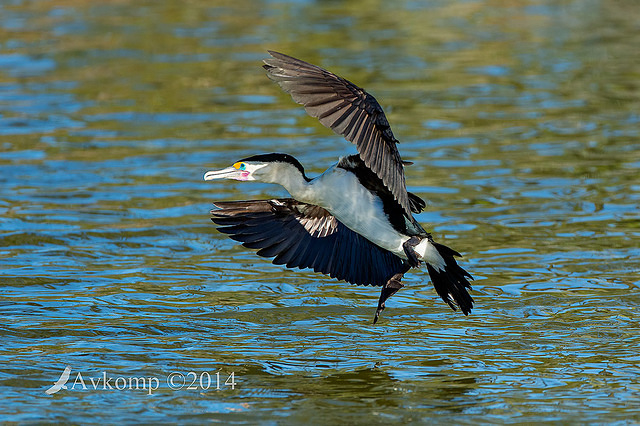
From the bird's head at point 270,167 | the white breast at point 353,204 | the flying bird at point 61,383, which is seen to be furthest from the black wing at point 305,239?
the flying bird at point 61,383

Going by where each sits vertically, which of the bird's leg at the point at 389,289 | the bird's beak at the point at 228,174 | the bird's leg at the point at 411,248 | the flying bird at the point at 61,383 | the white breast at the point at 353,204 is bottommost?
the flying bird at the point at 61,383

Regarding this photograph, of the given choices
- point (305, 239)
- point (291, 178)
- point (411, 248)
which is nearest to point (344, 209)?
point (291, 178)

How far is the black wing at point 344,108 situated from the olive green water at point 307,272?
4.38ft

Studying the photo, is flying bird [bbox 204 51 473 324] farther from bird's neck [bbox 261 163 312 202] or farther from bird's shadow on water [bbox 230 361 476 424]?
bird's shadow on water [bbox 230 361 476 424]

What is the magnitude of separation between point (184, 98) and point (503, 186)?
5.68m

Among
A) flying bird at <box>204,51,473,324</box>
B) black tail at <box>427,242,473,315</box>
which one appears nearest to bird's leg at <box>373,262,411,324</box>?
flying bird at <box>204,51,473,324</box>

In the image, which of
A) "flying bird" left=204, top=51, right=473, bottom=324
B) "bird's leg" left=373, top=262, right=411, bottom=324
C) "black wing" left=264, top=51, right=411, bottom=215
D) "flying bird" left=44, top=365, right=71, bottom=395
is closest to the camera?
"black wing" left=264, top=51, right=411, bottom=215

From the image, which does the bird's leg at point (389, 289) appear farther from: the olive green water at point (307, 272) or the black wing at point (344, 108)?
the black wing at point (344, 108)

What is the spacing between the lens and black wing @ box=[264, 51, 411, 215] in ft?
18.7

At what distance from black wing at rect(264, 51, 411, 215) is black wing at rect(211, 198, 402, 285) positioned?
114 cm

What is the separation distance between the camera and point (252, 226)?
286 inches

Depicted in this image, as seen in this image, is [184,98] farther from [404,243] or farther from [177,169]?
[404,243]

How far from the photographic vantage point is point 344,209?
268 inches

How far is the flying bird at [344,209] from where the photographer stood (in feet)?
19.2
